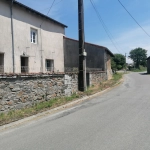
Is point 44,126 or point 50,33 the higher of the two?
point 50,33

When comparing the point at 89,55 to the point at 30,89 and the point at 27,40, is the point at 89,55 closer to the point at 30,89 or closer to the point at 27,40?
the point at 27,40

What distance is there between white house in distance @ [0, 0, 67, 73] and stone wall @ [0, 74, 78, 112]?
5579 millimetres

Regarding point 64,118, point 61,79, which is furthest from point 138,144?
point 61,79

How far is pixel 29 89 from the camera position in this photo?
323 inches

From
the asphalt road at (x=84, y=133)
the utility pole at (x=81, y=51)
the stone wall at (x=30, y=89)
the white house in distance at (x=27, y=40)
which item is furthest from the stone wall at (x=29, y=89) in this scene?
the white house in distance at (x=27, y=40)

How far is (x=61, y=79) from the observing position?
34.8 ft

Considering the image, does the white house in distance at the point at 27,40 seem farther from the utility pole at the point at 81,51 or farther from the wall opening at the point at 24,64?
the utility pole at the point at 81,51

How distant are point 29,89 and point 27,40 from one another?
363 inches

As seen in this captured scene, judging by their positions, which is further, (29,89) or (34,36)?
(34,36)

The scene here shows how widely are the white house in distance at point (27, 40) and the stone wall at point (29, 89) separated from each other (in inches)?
220

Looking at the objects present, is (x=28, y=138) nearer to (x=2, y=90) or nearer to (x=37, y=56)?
(x=2, y=90)

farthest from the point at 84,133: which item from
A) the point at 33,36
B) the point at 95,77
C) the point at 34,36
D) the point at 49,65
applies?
the point at 49,65

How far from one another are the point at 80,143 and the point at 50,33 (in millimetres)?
16640

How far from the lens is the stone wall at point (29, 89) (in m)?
7.05
